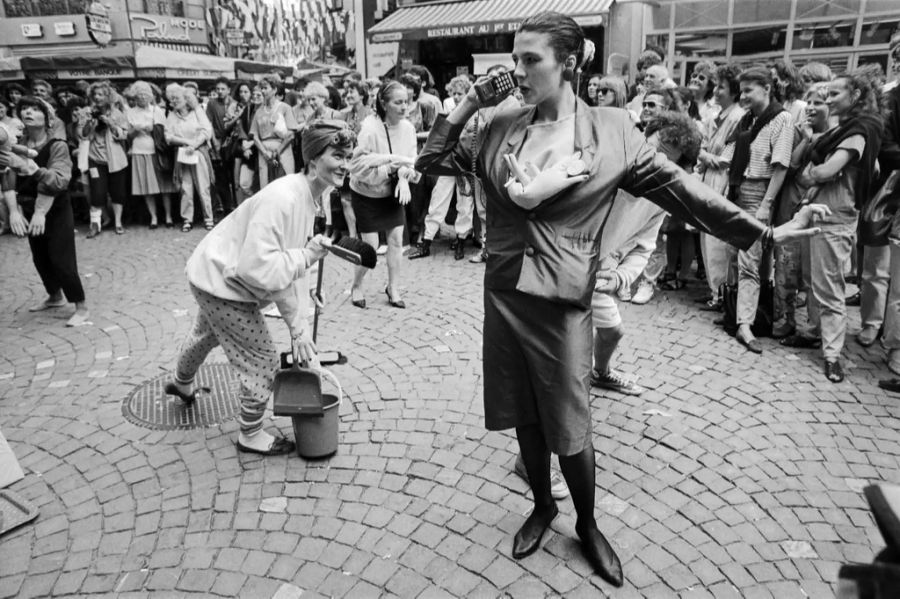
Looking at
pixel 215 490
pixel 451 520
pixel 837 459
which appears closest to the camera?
pixel 451 520

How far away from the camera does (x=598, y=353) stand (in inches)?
187

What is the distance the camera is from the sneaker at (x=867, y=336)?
5.66 metres

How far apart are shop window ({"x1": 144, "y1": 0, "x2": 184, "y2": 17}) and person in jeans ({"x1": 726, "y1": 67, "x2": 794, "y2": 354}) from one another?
2774cm

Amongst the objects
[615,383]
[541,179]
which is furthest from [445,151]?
[615,383]

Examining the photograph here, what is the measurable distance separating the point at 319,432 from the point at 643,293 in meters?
4.30

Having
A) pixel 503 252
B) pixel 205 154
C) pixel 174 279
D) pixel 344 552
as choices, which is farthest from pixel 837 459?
pixel 205 154

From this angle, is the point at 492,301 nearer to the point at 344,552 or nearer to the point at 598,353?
the point at 344,552

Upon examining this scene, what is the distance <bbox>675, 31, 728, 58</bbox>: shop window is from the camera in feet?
47.6

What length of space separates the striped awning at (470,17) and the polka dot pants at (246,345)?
1262 centimetres

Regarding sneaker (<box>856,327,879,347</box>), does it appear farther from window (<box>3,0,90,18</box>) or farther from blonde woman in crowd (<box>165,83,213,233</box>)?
window (<box>3,0,90,18</box>)

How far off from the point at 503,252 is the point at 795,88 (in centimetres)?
568

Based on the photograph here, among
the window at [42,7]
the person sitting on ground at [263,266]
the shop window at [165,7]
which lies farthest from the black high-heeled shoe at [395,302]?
the shop window at [165,7]

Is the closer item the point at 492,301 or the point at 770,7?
the point at 492,301

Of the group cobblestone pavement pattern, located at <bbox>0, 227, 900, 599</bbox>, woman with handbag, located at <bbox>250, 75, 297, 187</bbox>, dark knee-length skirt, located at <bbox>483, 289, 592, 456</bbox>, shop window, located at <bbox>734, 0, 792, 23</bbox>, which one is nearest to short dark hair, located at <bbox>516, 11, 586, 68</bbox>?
dark knee-length skirt, located at <bbox>483, 289, 592, 456</bbox>
